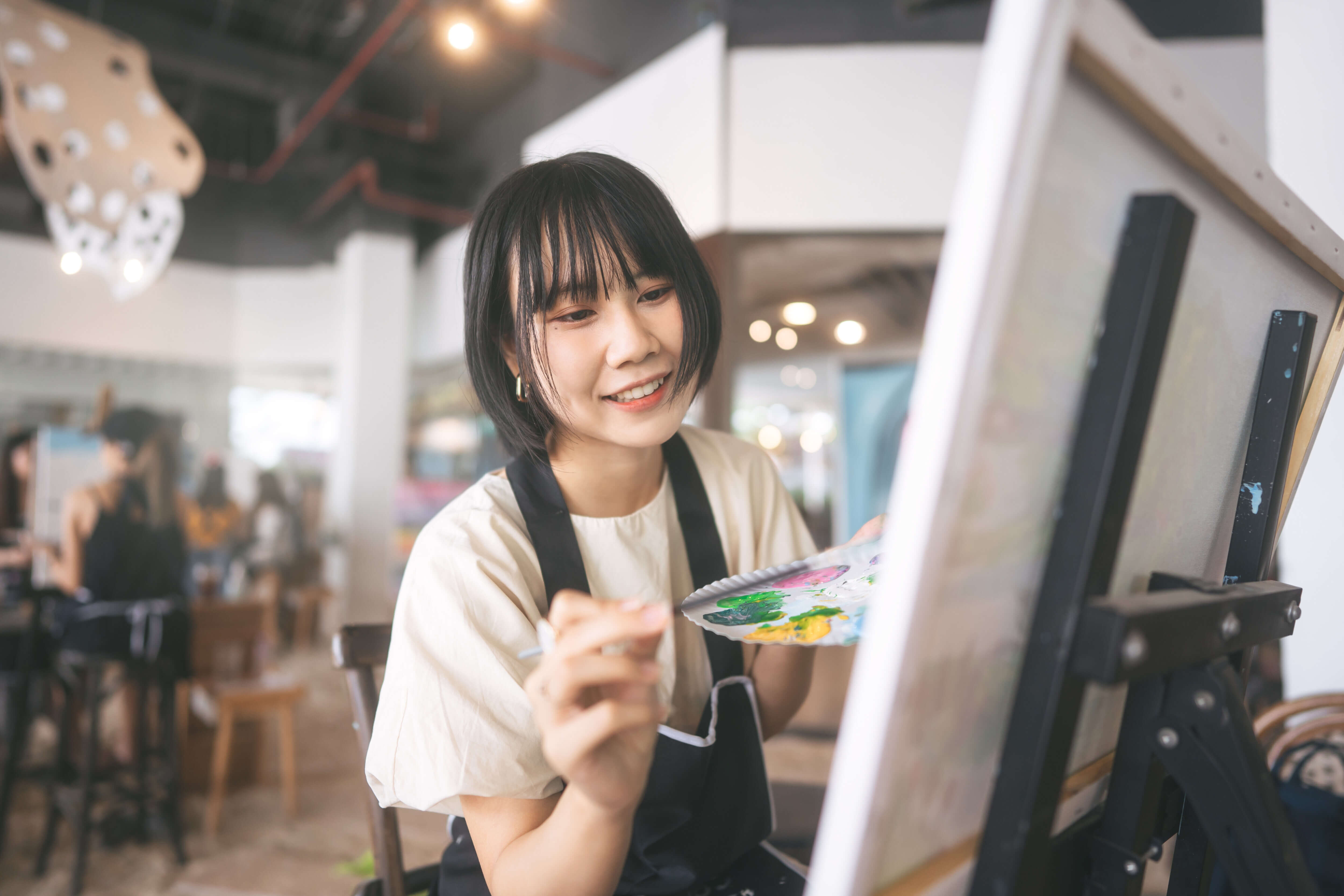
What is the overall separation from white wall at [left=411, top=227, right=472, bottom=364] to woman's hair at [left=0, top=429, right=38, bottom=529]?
8.24ft

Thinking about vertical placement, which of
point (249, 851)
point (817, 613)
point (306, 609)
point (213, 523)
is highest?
point (817, 613)

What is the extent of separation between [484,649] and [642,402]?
0.31 metres

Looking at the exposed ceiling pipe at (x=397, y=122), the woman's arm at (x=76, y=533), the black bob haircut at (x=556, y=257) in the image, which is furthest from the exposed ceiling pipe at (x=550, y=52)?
the black bob haircut at (x=556, y=257)

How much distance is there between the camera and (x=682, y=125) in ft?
9.92

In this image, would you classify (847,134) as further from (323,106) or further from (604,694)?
(323,106)

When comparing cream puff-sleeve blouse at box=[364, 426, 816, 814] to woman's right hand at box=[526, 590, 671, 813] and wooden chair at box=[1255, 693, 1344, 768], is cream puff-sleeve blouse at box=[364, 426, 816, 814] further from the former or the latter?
wooden chair at box=[1255, 693, 1344, 768]

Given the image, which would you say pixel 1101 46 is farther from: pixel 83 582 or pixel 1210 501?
pixel 83 582

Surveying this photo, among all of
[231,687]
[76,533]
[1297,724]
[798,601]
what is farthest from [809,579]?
[76,533]

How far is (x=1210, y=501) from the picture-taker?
651mm

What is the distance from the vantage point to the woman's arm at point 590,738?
1.59 feet

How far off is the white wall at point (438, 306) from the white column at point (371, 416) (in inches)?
6.0

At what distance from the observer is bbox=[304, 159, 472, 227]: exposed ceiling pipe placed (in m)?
5.11

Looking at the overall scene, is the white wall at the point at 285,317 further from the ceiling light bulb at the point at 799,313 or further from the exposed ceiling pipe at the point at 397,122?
the ceiling light bulb at the point at 799,313

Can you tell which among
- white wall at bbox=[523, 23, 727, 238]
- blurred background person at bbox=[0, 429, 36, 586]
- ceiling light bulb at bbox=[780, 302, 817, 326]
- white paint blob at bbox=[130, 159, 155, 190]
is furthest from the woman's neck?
blurred background person at bbox=[0, 429, 36, 586]
